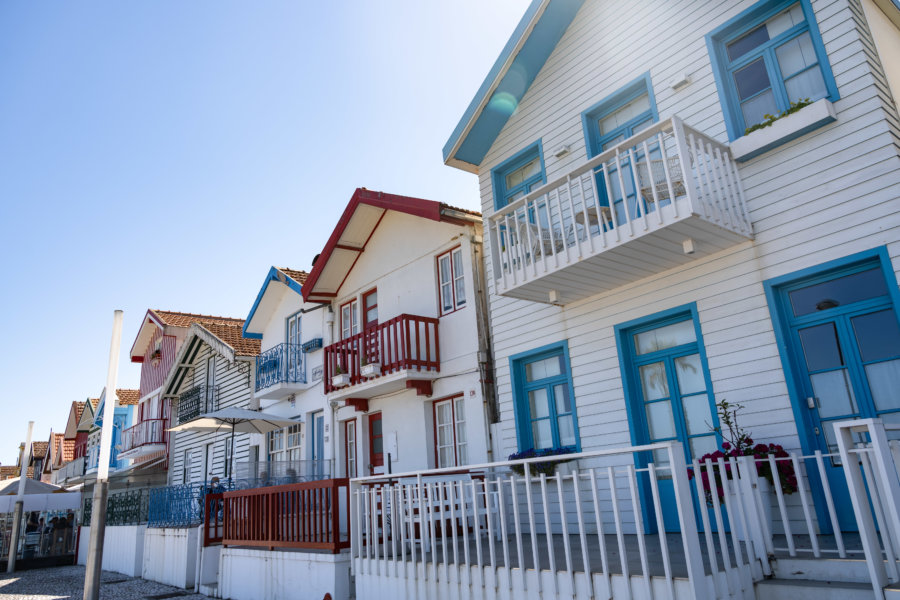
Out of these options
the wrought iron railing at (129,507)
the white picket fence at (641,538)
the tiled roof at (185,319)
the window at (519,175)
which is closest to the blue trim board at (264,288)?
the wrought iron railing at (129,507)

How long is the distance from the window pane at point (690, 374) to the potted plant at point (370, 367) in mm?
6287

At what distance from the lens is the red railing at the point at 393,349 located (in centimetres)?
1248

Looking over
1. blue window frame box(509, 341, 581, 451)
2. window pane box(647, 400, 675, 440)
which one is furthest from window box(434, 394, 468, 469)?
window pane box(647, 400, 675, 440)

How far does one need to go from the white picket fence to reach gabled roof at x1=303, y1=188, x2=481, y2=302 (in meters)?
5.61

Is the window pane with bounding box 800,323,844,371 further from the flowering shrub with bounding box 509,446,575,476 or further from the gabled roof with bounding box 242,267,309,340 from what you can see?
the gabled roof with bounding box 242,267,309,340

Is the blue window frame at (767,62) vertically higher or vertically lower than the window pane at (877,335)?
higher

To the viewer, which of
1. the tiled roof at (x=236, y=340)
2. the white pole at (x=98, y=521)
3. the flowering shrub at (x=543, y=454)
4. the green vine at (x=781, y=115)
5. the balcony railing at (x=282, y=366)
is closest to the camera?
the green vine at (x=781, y=115)

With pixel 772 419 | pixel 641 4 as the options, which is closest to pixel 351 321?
pixel 641 4

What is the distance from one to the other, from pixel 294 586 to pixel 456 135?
746 cm

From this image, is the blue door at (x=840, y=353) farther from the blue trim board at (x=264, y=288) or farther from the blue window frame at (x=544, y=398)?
the blue trim board at (x=264, y=288)

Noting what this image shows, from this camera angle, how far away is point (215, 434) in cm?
2111

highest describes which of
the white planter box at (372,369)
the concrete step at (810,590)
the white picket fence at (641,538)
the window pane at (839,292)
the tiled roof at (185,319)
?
the tiled roof at (185,319)

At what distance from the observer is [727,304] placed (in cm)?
765

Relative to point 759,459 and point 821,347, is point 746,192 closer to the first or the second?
point 821,347
